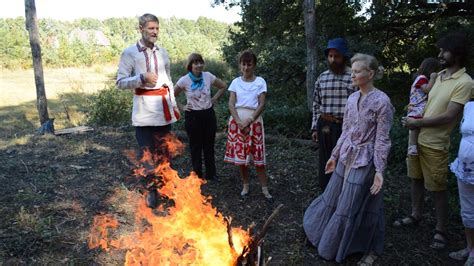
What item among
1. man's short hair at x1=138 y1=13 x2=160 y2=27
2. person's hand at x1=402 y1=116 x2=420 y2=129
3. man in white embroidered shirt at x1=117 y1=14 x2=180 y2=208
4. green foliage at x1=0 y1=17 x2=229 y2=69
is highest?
green foliage at x1=0 y1=17 x2=229 y2=69

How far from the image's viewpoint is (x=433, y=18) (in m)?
9.10

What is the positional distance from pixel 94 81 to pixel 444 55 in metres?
20.7

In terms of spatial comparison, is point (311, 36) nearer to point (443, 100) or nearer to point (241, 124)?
point (241, 124)

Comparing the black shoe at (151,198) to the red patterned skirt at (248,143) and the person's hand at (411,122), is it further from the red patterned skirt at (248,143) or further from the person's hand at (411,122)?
the person's hand at (411,122)

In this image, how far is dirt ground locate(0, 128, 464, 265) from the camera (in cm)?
335

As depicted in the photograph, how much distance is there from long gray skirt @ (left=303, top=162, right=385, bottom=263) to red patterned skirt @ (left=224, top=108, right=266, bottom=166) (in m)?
1.28

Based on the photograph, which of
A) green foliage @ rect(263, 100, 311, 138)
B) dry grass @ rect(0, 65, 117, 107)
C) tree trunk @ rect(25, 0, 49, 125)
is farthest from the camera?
dry grass @ rect(0, 65, 117, 107)

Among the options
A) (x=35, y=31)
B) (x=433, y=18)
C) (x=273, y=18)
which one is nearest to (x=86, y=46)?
(x=35, y=31)

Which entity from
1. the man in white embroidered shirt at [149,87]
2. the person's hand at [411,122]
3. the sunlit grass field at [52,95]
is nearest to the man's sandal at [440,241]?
the person's hand at [411,122]

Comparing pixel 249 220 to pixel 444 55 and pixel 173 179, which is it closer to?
pixel 173 179

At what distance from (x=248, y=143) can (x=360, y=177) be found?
1.69 metres

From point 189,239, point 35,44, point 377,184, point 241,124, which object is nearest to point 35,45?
point 35,44

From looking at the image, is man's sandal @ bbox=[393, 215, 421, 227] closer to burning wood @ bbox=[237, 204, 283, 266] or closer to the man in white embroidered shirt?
burning wood @ bbox=[237, 204, 283, 266]

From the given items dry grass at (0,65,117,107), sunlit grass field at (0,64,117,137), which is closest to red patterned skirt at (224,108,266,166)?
sunlit grass field at (0,64,117,137)
